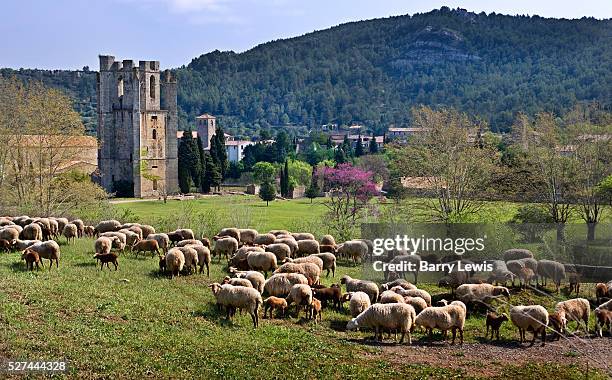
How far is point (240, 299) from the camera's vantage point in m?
17.0

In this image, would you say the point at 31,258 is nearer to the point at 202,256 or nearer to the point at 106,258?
the point at 106,258

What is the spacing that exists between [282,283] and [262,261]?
373 cm

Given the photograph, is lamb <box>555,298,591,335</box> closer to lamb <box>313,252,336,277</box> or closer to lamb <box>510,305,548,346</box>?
lamb <box>510,305,548,346</box>

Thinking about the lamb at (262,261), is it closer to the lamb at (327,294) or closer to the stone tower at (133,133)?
the lamb at (327,294)

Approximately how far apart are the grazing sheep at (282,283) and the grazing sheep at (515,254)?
7.25 metres

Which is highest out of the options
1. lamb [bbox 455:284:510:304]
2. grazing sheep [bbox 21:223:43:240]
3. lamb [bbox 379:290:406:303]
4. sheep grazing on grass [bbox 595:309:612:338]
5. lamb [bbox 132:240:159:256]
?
grazing sheep [bbox 21:223:43:240]

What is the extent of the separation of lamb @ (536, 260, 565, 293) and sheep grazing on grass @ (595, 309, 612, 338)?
14.5 feet

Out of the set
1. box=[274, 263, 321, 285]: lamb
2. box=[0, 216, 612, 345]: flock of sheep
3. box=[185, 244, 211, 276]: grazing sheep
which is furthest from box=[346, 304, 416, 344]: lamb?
box=[185, 244, 211, 276]: grazing sheep

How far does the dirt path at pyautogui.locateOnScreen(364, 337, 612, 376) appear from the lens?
48.5ft

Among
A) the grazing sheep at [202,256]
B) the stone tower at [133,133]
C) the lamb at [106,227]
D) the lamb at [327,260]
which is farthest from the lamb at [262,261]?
the stone tower at [133,133]

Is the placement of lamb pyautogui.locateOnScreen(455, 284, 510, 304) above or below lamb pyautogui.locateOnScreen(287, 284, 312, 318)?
below

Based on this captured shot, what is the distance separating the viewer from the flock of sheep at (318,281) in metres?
16.9

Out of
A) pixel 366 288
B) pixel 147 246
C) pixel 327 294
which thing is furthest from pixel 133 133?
pixel 327 294

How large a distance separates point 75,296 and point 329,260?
9191mm
